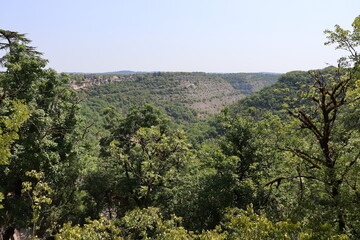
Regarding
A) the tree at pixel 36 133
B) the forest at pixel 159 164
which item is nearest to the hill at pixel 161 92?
the forest at pixel 159 164

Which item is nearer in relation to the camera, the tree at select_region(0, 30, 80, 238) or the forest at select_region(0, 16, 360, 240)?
the forest at select_region(0, 16, 360, 240)

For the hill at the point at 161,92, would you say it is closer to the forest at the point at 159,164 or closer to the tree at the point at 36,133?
the forest at the point at 159,164

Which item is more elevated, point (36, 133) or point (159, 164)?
point (36, 133)

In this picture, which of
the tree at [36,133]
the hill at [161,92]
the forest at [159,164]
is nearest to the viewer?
the forest at [159,164]

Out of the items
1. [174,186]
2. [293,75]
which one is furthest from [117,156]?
[293,75]

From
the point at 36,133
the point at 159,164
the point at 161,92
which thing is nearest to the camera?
the point at 36,133

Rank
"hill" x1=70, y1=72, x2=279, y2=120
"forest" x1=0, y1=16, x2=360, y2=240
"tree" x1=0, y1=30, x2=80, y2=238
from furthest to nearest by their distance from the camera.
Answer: "hill" x1=70, y1=72, x2=279, y2=120
"tree" x1=0, y1=30, x2=80, y2=238
"forest" x1=0, y1=16, x2=360, y2=240

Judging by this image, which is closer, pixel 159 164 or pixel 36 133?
pixel 36 133

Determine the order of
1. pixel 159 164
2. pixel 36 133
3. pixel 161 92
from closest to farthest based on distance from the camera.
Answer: pixel 36 133, pixel 159 164, pixel 161 92

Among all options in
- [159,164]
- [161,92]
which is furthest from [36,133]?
[161,92]

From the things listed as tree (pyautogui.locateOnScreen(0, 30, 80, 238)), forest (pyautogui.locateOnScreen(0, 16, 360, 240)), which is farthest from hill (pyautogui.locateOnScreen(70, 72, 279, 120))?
tree (pyautogui.locateOnScreen(0, 30, 80, 238))

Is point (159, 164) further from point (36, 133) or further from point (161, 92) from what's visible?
point (161, 92)

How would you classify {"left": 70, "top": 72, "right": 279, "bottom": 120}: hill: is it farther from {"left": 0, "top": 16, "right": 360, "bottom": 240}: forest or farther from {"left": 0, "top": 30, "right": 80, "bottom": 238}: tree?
{"left": 0, "top": 30, "right": 80, "bottom": 238}: tree

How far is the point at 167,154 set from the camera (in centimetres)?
1495
